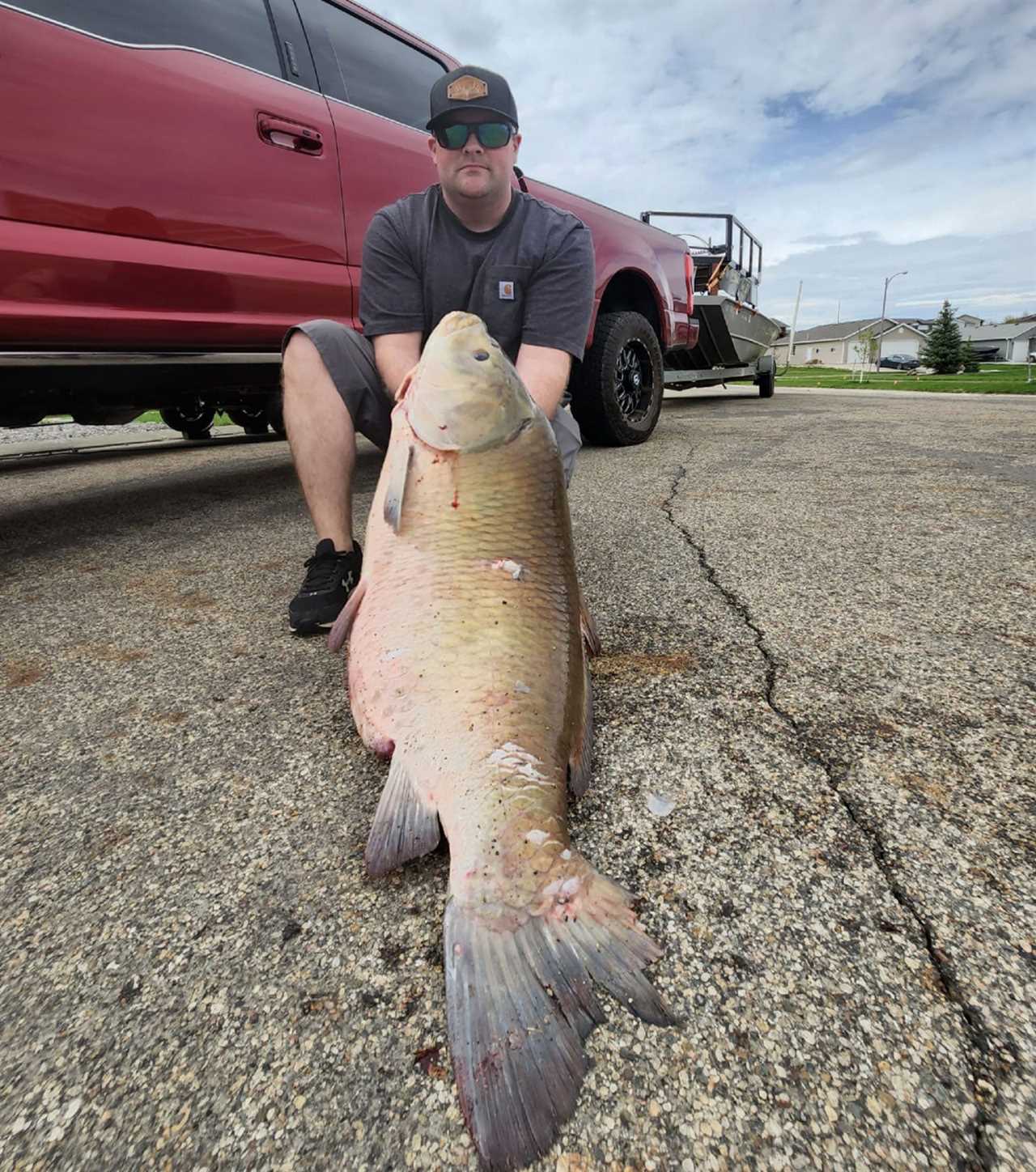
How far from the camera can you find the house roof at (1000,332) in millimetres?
75875

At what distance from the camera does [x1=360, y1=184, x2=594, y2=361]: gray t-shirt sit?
7.56 ft

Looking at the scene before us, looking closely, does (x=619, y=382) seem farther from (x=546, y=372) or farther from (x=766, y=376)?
(x=766, y=376)

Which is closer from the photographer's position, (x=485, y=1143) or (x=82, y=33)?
(x=485, y=1143)

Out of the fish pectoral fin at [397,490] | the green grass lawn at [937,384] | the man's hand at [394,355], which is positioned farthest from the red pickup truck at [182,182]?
the green grass lawn at [937,384]

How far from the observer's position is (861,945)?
0.91 metres

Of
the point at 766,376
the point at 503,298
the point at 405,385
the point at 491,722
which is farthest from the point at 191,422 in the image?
the point at 766,376

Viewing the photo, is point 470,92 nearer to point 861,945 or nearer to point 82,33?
point 82,33

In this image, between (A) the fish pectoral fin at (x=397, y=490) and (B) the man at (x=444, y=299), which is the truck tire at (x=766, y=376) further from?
(A) the fish pectoral fin at (x=397, y=490)

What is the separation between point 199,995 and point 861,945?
0.86m

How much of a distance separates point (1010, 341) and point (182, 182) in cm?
9705

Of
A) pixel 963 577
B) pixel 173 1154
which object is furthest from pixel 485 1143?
pixel 963 577

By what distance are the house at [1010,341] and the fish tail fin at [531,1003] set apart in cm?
9063

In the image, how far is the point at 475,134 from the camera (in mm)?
2184

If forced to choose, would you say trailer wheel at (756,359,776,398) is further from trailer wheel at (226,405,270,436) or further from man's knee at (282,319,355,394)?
man's knee at (282,319,355,394)
